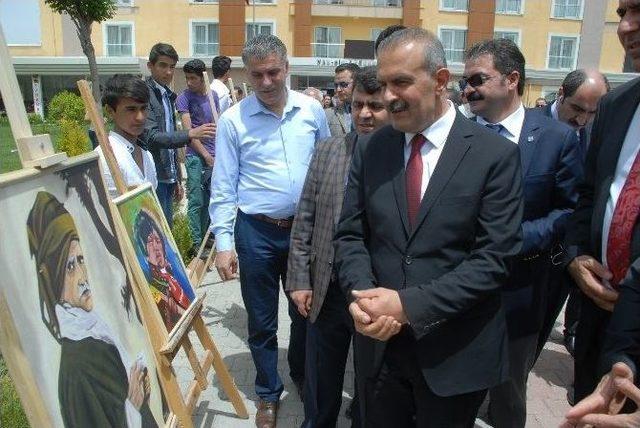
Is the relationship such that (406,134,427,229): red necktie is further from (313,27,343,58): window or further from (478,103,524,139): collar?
(313,27,343,58): window

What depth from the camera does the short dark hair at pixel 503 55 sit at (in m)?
2.63

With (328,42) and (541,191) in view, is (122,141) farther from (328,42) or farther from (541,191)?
(328,42)

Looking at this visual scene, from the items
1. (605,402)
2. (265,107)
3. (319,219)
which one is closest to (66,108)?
(265,107)

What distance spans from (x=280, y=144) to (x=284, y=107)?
8.8 inches

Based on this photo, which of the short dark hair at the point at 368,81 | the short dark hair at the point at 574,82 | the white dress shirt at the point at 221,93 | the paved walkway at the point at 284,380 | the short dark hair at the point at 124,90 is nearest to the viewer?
the short dark hair at the point at 368,81

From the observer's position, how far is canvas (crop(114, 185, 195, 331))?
262 centimetres

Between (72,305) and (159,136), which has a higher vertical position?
(159,136)

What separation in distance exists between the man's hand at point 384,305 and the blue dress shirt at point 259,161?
1.30m

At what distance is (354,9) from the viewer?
35.6 metres

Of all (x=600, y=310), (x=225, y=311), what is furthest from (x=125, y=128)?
(x=600, y=310)

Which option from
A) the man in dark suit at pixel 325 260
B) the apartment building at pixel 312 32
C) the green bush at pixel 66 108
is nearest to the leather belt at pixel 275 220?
the man in dark suit at pixel 325 260

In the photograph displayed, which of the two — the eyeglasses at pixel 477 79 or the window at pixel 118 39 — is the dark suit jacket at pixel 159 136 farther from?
the window at pixel 118 39

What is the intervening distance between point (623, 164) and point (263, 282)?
6.47 feet

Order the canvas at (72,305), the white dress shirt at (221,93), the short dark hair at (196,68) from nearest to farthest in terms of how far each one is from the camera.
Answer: the canvas at (72,305) < the short dark hair at (196,68) < the white dress shirt at (221,93)
